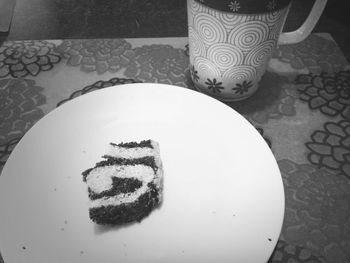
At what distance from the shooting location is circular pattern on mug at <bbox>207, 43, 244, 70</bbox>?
70 centimetres

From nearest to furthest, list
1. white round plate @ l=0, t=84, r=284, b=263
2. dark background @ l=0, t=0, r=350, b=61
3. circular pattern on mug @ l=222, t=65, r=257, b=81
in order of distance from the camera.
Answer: white round plate @ l=0, t=84, r=284, b=263 < circular pattern on mug @ l=222, t=65, r=257, b=81 < dark background @ l=0, t=0, r=350, b=61

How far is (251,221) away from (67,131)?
0.42 meters

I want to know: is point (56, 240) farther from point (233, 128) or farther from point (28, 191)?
point (233, 128)

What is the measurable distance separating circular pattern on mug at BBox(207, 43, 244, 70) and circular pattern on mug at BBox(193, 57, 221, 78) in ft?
0.05

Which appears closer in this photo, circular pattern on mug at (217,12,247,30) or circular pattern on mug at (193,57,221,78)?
circular pattern on mug at (217,12,247,30)

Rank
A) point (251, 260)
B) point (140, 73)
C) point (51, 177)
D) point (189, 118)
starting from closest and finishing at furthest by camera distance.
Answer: point (251, 260) → point (51, 177) → point (189, 118) → point (140, 73)

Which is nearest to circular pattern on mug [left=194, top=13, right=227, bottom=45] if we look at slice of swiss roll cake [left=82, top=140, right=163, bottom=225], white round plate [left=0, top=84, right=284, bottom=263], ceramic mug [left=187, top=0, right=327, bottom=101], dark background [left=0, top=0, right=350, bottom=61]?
ceramic mug [left=187, top=0, right=327, bottom=101]

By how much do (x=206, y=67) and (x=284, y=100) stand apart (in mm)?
255

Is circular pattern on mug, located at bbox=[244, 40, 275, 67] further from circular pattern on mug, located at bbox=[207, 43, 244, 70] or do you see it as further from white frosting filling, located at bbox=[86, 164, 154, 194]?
white frosting filling, located at bbox=[86, 164, 154, 194]

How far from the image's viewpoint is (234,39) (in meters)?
0.68

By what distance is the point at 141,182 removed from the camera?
2.01 feet

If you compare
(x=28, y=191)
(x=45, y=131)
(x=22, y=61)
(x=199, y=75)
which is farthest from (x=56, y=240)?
(x=22, y=61)

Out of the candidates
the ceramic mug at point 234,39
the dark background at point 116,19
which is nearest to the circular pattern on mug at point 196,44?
the ceramic mug at point 234,39

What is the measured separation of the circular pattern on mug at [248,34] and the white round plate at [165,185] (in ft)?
0.45
